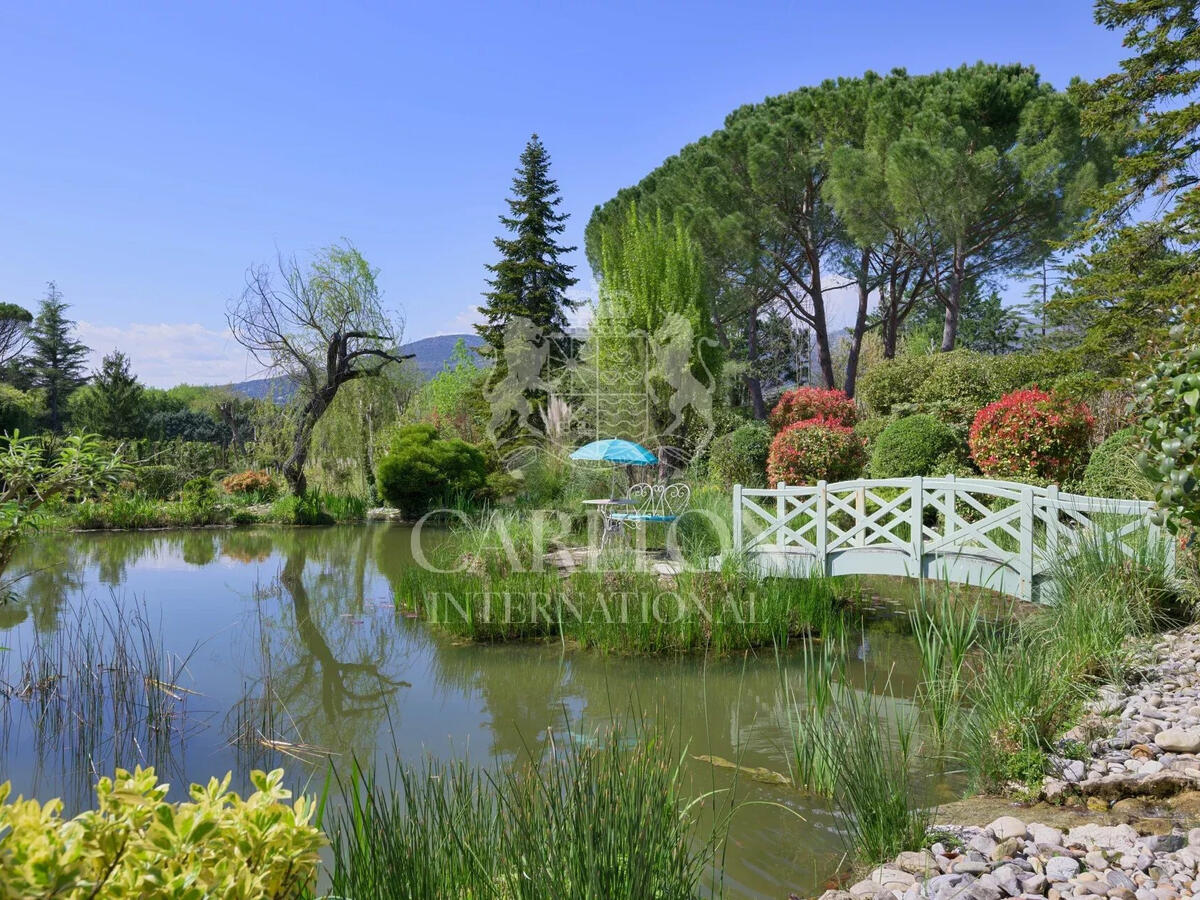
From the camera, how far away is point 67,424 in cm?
2770

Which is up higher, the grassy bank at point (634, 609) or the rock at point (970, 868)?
the grassy bank at point (634, 609)

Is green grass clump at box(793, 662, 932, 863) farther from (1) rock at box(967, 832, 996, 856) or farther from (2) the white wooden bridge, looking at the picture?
(2) the white wooden bridge

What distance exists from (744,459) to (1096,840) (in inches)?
450

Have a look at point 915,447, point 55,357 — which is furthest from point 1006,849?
point 55,357

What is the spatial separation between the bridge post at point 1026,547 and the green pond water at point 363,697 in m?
1.04

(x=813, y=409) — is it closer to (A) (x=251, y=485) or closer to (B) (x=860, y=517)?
(B) (x=860, y=517)

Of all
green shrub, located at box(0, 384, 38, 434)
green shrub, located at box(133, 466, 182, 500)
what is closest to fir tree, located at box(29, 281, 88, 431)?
green shrub, located at box(0, 384, 38, 434)

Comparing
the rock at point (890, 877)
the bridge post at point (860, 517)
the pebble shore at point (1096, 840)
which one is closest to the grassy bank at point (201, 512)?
the bridge post at point (860, 517)

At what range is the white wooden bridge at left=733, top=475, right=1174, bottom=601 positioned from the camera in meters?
5.68

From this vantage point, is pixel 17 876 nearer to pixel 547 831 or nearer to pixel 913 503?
pixel 547 831

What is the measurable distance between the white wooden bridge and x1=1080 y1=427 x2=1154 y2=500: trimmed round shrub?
0.44 m

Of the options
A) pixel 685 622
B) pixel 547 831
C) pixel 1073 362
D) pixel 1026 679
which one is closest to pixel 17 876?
pixel 547 831

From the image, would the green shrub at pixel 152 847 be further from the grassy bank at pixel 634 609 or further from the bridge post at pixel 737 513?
the bridge post at pixel 737 513

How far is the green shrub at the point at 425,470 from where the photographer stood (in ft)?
51.1
